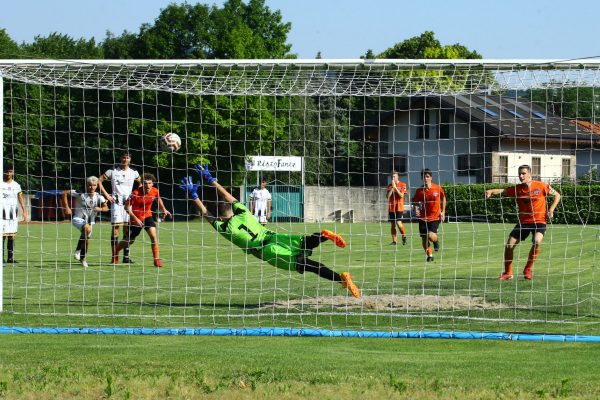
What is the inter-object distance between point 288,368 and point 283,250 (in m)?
3.92

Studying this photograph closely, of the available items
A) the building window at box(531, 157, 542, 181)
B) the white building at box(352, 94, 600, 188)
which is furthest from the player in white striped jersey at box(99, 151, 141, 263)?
the building window at box(531, 157, 542, 181)

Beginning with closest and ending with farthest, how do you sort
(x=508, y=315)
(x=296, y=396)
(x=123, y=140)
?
1. (x=296, y=396)
2. (x=508, y=315)
3. (x=123, y=140)

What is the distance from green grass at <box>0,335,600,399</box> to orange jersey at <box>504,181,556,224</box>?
614cm

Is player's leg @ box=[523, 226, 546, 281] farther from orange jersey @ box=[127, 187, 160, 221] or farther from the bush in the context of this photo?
orange jersey @ box=[127, 187, 160, 221]

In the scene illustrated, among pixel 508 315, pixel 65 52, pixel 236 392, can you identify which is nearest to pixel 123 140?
pixel 65 52

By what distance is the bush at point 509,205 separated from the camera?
19938 millimetres

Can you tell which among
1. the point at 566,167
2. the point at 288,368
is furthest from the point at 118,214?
the point at 288,368

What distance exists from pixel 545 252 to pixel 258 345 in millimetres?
14286

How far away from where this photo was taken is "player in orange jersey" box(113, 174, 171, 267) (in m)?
18.7

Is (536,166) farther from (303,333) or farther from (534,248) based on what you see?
(303,333)

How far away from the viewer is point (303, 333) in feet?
36.0

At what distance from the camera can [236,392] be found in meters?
7.86

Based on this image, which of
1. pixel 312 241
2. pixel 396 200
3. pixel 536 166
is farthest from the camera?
pixel 396 200

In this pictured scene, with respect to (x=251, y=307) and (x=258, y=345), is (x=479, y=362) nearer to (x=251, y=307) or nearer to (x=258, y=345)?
(x=258, y=345)
